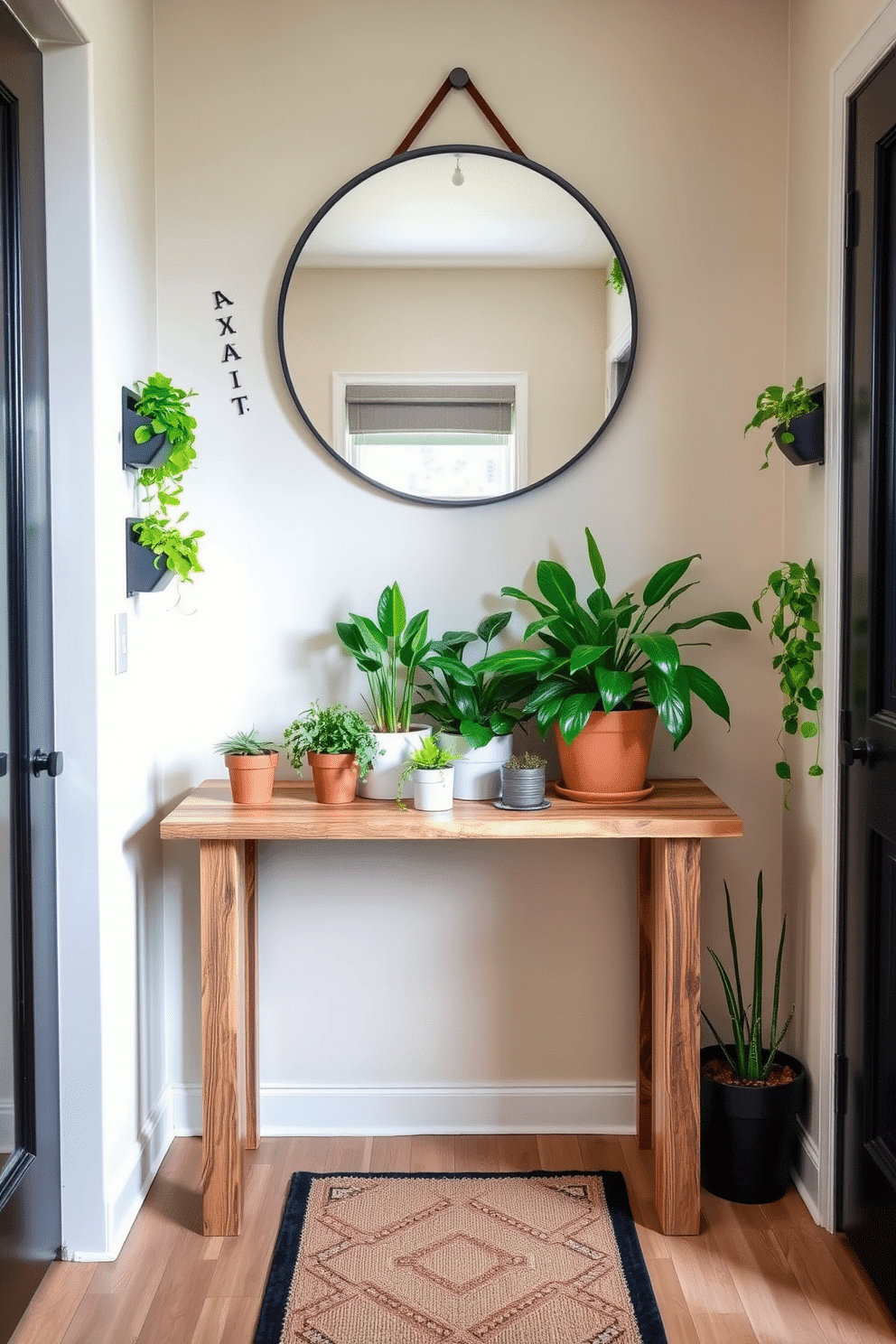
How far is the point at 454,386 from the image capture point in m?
2.58

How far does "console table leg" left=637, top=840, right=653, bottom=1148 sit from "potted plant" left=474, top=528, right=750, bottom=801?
0.29 metres

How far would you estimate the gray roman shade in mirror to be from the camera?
2.58 m

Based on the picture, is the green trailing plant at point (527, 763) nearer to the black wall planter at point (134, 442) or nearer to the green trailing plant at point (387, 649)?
the green trailing plant at point (387, 649)

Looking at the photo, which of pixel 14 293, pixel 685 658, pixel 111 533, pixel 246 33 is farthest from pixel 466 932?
pixel 246 33

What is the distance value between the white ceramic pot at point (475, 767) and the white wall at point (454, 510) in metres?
0.28

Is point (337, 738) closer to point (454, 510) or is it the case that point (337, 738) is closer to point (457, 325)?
point (454, 510)

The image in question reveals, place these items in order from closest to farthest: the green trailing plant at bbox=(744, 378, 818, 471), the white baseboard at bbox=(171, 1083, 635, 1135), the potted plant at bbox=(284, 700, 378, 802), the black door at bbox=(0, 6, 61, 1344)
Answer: the black door at bbox=(0, 6, 61, 1344), the green trailing plant at bbox=(744, 378, 818, 471), the potted plant at bbox=(284, 700, 378, 802), the white baseboard at bbox=(171, 1083, 635, 1135)

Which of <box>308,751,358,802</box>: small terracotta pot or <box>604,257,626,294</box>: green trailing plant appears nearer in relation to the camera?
<box>308,751,358,802</box>: small terracotta pot

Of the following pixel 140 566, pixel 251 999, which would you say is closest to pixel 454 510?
pixel 140 566

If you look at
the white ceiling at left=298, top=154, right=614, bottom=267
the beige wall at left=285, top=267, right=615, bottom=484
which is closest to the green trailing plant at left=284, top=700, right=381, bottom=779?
the beige wall at left=285, top=267, right=615, bottom=484

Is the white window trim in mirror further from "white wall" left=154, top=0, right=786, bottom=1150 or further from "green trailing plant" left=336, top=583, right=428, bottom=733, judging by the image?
"green trailing plant" left=336, top=583, right=428, bottom=733

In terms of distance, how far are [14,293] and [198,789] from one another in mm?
1088

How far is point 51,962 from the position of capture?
6.90ft

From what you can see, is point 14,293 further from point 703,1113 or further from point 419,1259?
point 703,1113
